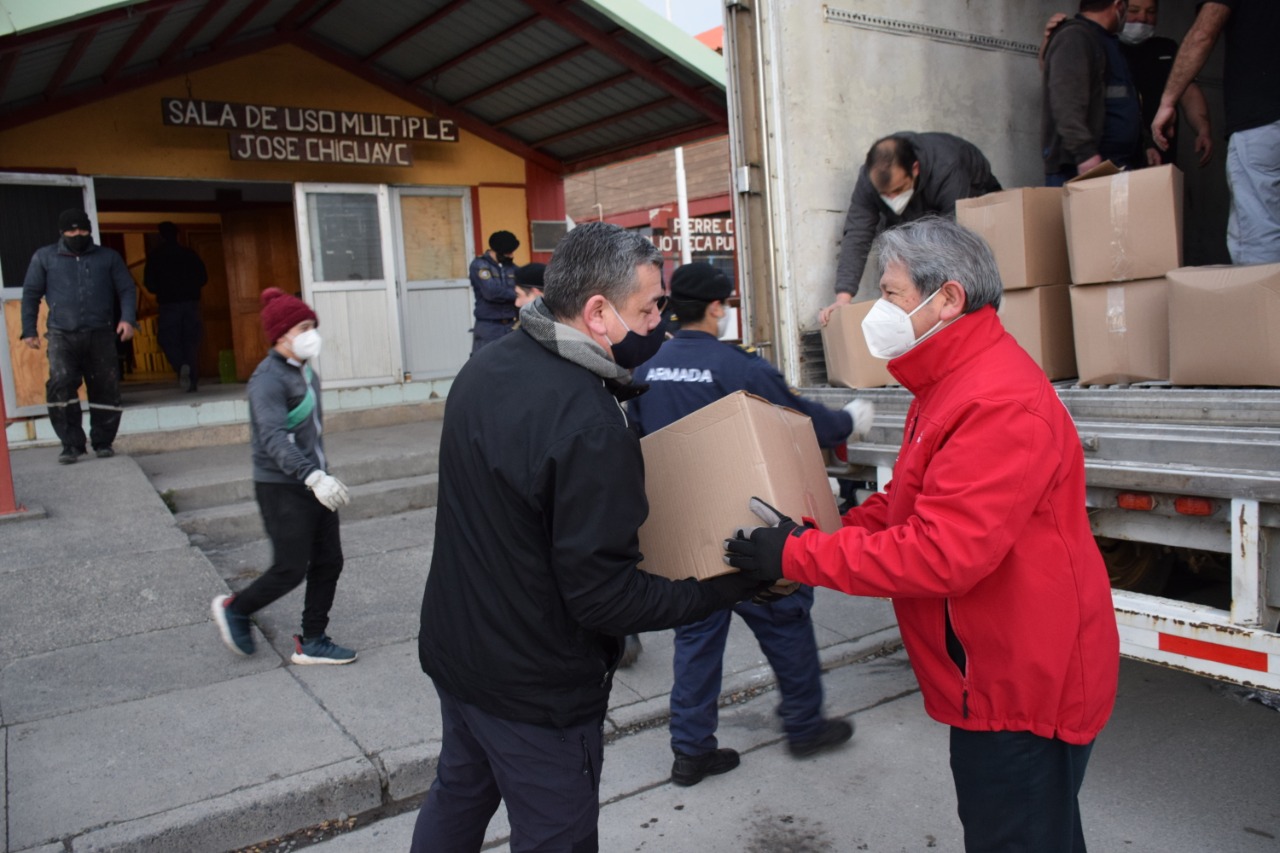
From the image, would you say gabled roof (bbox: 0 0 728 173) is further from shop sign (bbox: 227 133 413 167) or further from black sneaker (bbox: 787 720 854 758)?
black sneaker (bbox: 787 720 854 758)

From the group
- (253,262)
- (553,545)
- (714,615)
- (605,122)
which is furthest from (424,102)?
(553,545)

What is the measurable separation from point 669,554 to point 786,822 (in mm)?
1514

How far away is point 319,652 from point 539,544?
112 inches

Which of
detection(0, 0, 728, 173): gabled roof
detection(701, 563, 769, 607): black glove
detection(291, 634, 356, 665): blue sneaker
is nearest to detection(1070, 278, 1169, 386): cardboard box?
detection(701, 563, 769, 607): black glove

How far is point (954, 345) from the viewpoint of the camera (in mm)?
1953

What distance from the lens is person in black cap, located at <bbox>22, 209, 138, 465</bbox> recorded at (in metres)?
7.33

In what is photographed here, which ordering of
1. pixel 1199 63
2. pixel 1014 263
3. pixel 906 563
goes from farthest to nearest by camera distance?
pixel 1199 63
pixel 1014 263
pixel 906 563

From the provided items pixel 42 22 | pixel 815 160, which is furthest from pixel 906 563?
pixel 42 22

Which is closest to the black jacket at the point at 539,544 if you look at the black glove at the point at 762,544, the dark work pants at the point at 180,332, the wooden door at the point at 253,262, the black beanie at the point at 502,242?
the black glove at the point at 762,544

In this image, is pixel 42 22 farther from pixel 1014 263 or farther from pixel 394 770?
pixel 1014 263

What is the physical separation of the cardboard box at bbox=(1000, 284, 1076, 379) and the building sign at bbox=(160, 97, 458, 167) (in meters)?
7.27

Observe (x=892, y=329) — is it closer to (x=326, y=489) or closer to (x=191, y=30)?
(x=326, y=489)

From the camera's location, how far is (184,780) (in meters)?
3.37

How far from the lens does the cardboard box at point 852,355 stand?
172 inches
